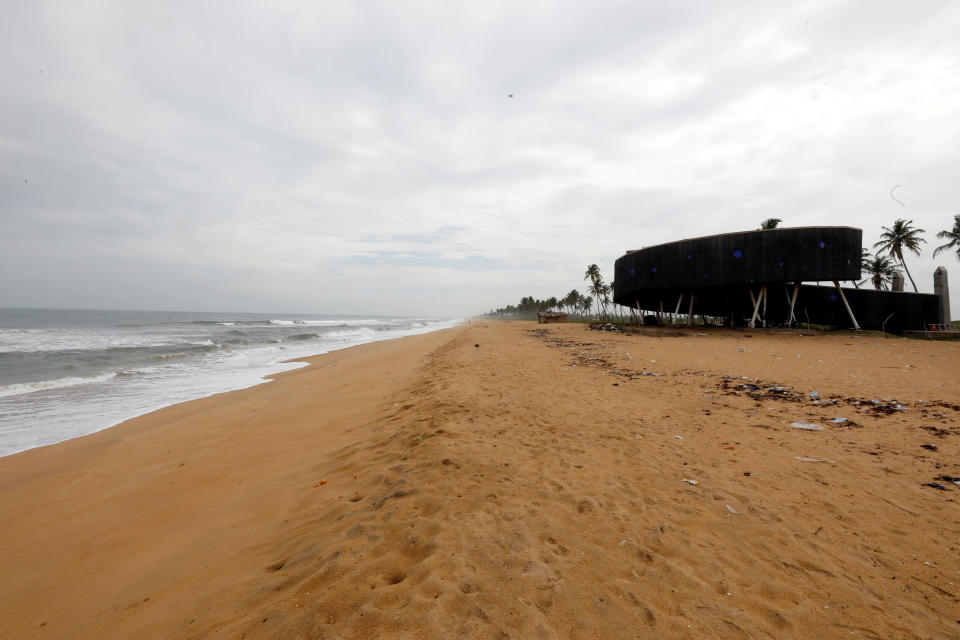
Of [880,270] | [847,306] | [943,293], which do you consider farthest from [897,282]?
[880,270]

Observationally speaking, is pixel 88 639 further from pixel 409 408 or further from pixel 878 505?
pixel 878 505

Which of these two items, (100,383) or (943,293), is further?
(943,293)

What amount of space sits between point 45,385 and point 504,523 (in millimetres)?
15746

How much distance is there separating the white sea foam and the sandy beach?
21.7 feet

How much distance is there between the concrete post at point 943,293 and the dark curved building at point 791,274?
0.71ft

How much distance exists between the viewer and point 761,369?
10086 mm

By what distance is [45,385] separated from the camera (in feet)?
35.9

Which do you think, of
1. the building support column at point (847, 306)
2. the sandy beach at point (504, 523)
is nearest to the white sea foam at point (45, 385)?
the sandy beach at point (504, 523)

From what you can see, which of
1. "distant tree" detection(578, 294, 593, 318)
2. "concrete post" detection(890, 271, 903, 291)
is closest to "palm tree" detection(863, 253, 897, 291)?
"concrete post" detection(890, 271, 903, 291)

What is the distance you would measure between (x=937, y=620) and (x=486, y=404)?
5188 millimetres

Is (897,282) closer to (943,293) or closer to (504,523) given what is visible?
(943,293)

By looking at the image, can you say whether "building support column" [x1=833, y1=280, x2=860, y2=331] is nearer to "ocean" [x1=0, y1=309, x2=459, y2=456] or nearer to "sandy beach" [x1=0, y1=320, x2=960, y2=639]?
"sandy beach" [x1=0, y1=320, x2=960, y2=639]

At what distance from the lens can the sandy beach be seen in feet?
7.34

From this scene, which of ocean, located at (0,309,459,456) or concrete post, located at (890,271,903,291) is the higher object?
concrete post, located at (890,271,903,291)
